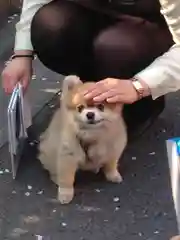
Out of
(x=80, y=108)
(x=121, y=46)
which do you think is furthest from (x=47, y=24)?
(x=80, y=108)

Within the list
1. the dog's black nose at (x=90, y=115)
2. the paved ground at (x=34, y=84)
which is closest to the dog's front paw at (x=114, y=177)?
the dog's black nose at (x=90, y=115)

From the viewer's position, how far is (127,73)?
1748 mm

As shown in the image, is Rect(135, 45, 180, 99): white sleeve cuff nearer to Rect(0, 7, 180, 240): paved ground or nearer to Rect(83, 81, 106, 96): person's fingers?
Rect(83, 81, 106, 96): person's fingers

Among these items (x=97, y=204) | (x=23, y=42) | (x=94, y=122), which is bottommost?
(x=97, y=204)

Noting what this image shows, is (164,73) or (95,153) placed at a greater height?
(164,73)

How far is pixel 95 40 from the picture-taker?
1.77 m

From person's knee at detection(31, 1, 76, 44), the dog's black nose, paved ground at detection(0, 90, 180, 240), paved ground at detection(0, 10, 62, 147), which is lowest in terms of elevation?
paved ground at detection(0, 90, 180, 240)

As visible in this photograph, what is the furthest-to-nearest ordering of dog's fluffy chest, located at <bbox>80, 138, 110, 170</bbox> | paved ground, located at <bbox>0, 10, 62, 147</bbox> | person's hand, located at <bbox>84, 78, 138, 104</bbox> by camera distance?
1. paved ground, located at <bbox>0, 10, 62, 147</bbox>
2. dog's fluffy chest, located at <bbox>80, 138, 110, 170</bbox>
3. person's hand, located at <bbox>84, 78, 138, 104</bbox>

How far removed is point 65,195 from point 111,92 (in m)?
0.31

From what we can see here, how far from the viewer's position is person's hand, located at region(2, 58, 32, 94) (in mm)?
1655

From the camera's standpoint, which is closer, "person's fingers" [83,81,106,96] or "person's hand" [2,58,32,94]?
"person's fingers" [83,81,106,96]

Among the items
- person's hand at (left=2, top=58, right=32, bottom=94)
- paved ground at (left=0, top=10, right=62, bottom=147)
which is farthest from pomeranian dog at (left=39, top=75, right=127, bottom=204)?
paved ground at (left=0, top=10, right=62, bottom=147)

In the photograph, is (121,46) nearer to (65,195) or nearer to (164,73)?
(164,73)

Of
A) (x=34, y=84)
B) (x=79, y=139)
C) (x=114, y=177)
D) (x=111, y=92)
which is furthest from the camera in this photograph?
(x=34, y=84)
